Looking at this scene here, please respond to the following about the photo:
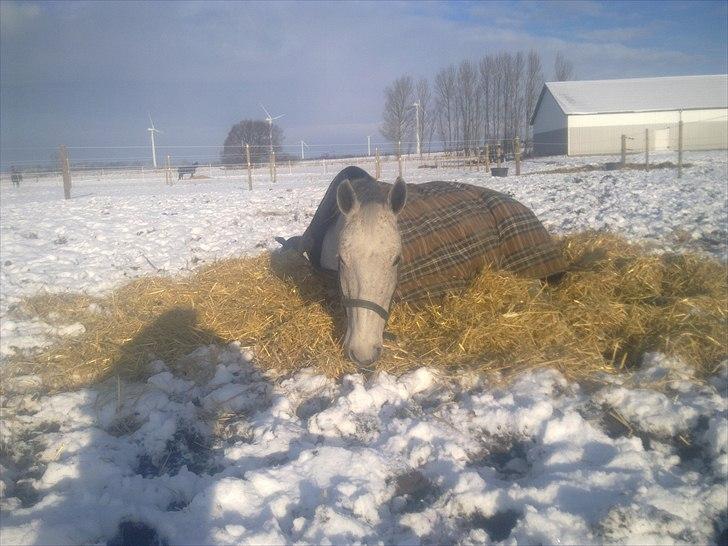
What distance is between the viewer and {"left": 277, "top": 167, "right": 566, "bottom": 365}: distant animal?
3072mm

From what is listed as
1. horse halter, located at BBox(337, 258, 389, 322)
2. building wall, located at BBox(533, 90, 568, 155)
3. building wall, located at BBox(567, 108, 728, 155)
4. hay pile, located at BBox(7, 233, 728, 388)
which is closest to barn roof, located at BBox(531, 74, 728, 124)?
building wall, located at BBox(567, 108, 728, 155)

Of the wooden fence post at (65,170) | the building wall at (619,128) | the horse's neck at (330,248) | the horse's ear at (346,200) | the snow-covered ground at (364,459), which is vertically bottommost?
the snow-covered ground at (364,459)

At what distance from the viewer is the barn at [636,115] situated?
3938cm

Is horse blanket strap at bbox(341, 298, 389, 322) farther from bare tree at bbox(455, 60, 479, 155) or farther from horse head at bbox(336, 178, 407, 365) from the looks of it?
bare tree at bbox(455, 60, 479, 155)

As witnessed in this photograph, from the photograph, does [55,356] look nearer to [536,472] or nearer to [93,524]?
[93,524]

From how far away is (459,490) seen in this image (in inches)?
82.1

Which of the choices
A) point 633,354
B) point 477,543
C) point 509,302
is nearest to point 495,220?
point 509,302

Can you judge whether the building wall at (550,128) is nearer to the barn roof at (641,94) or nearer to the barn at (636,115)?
the barn at (636,115)

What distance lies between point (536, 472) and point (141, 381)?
2648 millimetres

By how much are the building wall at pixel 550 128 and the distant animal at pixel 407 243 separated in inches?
1614

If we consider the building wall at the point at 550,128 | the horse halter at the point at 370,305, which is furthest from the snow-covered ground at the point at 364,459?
the building wall at the point at 550,128

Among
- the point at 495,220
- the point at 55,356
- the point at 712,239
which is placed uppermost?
the point at 495,220

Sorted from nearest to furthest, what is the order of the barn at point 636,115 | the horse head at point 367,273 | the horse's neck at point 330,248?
the horse head at point 367,273 < the horse's neck at point 330,248 < the barn at point 636,115

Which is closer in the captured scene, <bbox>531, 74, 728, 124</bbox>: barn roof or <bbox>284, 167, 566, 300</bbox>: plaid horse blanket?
<bbox>284, 167, 566, 300</bbox>: plaid horse blanket
